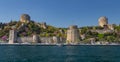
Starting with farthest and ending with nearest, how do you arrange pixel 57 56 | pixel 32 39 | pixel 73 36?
pixel 32 39
pixel 73 36
pixel 57 56

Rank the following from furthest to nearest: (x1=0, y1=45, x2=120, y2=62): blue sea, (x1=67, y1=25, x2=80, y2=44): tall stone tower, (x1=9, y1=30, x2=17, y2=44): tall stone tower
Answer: (x1=67, y1=25, x2=80, y2=44): tall stone tower
(x1=9, y1=30, x2=17, y2=44): tall stone tower
(x1=0, y1=45, x2=120, y2=62): blue sea

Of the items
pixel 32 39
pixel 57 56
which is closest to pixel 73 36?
pixel 32 39

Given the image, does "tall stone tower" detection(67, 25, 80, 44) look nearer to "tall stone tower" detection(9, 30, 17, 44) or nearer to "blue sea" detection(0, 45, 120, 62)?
"tall stone tower" detection(9, 30, 17, 44)

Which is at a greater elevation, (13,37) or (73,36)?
(13,37)

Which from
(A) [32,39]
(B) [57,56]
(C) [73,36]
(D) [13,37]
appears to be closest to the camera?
(B) [57,56]

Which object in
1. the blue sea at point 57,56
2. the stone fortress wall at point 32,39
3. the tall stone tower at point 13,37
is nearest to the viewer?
the blue sea at point 57,56

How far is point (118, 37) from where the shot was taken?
600 feet

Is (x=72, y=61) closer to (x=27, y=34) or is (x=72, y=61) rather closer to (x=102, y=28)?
(x=27, y=34)

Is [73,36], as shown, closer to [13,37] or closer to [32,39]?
[32,39]

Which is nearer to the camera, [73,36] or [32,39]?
[73,36]

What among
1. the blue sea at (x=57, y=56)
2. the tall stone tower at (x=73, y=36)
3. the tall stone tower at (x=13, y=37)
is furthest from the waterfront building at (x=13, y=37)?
the blue sea at (x=57, y=56)

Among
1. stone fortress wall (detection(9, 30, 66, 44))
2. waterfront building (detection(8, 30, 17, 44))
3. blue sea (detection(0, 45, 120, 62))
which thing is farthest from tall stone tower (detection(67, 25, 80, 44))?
blue sea (detection(0, 45, 120, 62))

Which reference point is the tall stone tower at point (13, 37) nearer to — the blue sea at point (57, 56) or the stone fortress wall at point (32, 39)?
the stone fortress wall at point (32, 39)

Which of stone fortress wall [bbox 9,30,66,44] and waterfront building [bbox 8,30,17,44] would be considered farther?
waterfront building [bbox 8,30,17,44]
